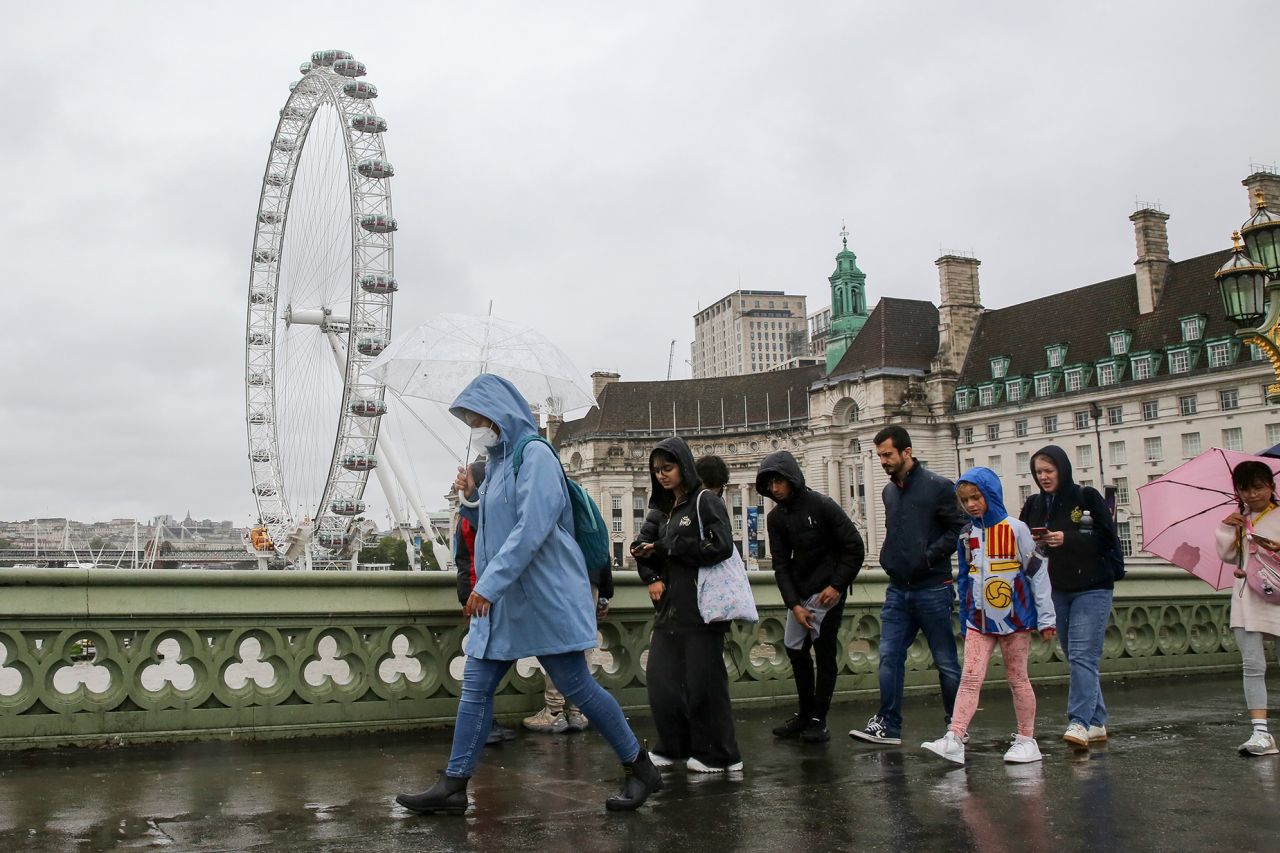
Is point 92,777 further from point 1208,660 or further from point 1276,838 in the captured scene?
point 1208,660

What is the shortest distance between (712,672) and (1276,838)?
2.65 m

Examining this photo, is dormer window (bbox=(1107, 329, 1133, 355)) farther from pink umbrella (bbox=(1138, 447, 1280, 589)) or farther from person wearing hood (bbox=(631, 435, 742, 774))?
person wearing hood (bbox=(631, 435, 742, 774))

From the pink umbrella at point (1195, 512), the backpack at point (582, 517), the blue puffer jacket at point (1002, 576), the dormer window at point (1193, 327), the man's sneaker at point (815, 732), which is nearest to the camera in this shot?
the backpack at point (582, 517)

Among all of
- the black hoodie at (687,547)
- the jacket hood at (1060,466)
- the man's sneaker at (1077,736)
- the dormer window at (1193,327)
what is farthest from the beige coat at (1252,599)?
the dormer window at (1193,327)

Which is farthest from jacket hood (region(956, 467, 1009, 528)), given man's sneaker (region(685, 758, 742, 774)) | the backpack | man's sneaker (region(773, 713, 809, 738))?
the backpack

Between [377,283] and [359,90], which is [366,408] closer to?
[377,283]

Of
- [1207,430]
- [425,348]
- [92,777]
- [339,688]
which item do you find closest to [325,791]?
[92,777]

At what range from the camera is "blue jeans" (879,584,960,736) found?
6.94 metres

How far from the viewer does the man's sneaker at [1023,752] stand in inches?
245

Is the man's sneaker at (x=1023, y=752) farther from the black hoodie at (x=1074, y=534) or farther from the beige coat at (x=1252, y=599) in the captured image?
the beige coat at (x=1252, y=599)

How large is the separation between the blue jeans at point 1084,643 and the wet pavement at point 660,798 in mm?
260

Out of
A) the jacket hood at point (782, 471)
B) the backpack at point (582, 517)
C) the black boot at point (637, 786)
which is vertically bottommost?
the black boot at point (637, 786)

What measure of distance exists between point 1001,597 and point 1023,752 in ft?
2.83

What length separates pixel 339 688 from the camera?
7270 mm
